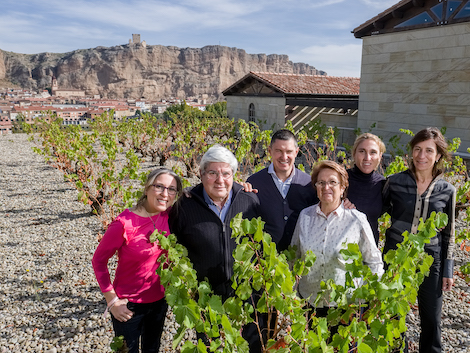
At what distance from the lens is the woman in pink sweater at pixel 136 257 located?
198cm

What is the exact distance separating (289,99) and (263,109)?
1.77m

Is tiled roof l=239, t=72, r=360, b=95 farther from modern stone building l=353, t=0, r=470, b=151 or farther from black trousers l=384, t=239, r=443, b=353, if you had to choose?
black trousers l=384, t=239, r=443, b=353

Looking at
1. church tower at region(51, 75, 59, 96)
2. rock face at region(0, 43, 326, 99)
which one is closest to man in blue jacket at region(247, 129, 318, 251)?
rock face at region(0, 43, 326, 99)

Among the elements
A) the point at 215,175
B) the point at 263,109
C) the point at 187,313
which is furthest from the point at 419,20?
the point at 187,313

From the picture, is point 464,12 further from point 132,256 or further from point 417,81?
point 132,256

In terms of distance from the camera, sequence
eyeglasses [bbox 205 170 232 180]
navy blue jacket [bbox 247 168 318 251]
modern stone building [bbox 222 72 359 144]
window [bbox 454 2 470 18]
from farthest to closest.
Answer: modern stone building [bbox 222 72 359 144]
window [bbox 454 2 470 18]
navy blue jacket [bbox 247 168 318 251]
eyeglasses [bbox 205 170 232 180]

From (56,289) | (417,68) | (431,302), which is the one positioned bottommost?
(56,289)

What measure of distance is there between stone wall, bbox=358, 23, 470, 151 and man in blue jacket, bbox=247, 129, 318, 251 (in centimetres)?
1046

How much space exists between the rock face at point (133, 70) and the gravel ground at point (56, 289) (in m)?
90.7

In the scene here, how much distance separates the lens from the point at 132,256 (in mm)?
2023

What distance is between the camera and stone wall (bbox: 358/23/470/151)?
1031cm

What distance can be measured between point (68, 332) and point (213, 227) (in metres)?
2.42

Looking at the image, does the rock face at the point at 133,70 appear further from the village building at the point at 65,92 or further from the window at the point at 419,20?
the window at the point at 419,20

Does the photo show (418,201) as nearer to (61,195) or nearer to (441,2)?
(61,195)
